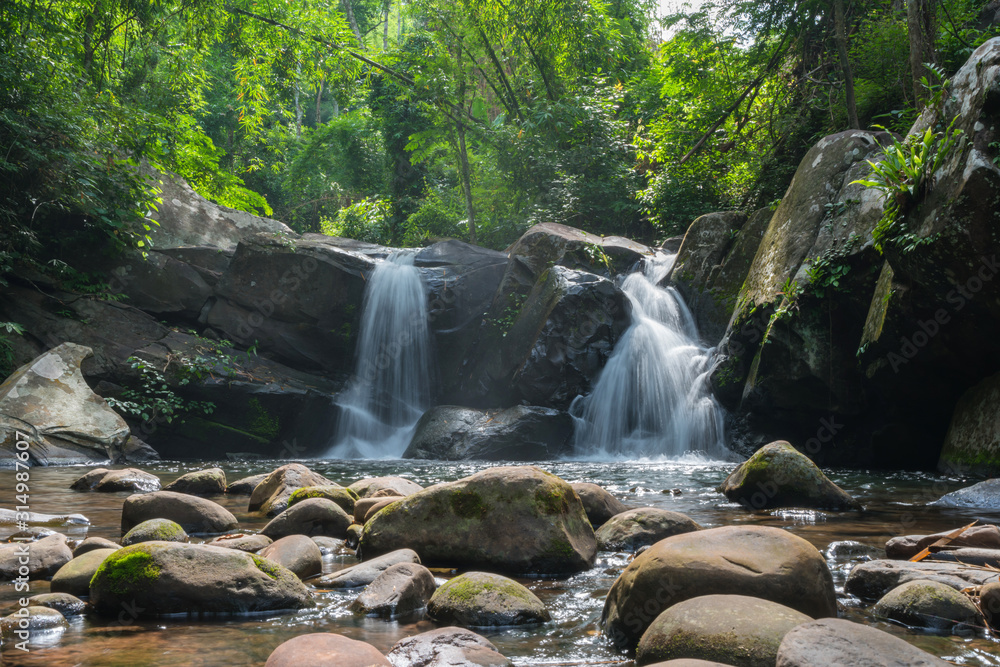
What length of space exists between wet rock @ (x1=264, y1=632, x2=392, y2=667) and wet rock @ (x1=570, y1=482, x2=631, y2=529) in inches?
121

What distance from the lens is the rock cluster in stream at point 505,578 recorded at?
96.7 inches

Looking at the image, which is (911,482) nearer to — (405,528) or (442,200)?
(405,528)

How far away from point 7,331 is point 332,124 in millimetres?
16622

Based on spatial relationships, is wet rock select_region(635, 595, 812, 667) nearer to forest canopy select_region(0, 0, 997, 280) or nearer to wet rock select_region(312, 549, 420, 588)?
wet rock select_region(312, 549, 420, 588)

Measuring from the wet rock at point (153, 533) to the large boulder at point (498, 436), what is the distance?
24.2 feet

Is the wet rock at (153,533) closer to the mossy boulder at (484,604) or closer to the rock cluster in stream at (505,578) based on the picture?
the rock cluster in stream at (505,578)

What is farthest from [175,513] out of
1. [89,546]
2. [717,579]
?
[717,579]

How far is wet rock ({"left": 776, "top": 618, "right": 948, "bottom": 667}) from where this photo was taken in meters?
2.14

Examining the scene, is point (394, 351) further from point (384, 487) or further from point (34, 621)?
point (34, 621)

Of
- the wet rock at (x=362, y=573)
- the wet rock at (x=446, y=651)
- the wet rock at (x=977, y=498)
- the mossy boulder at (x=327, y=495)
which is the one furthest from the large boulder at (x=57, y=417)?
the wet rock at (x=977, y=498)

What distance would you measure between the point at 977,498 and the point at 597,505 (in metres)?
3.50

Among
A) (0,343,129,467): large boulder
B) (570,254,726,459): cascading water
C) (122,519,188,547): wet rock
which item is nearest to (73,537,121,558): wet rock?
(122,519,188,547): wet rock

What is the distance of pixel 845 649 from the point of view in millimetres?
2172

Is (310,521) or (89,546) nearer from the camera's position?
(89,546)
